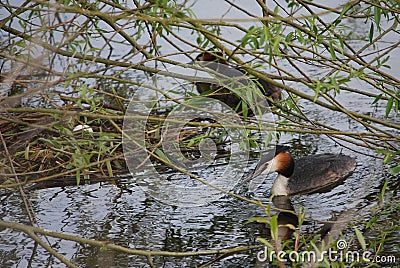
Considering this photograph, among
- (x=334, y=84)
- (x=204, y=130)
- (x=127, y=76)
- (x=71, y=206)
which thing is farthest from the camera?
(x=127, y=76)

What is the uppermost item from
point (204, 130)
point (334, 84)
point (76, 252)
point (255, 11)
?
point (255, 11)

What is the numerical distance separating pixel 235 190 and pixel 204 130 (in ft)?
3.56

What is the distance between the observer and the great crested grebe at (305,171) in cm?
538

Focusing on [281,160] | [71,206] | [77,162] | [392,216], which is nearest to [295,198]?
[281,160]

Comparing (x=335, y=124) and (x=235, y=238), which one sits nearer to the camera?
(x=235, y=238)

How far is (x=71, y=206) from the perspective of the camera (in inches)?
192

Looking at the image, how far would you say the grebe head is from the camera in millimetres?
5504

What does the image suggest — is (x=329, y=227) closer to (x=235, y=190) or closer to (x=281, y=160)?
Result: (x=235, y=190)
